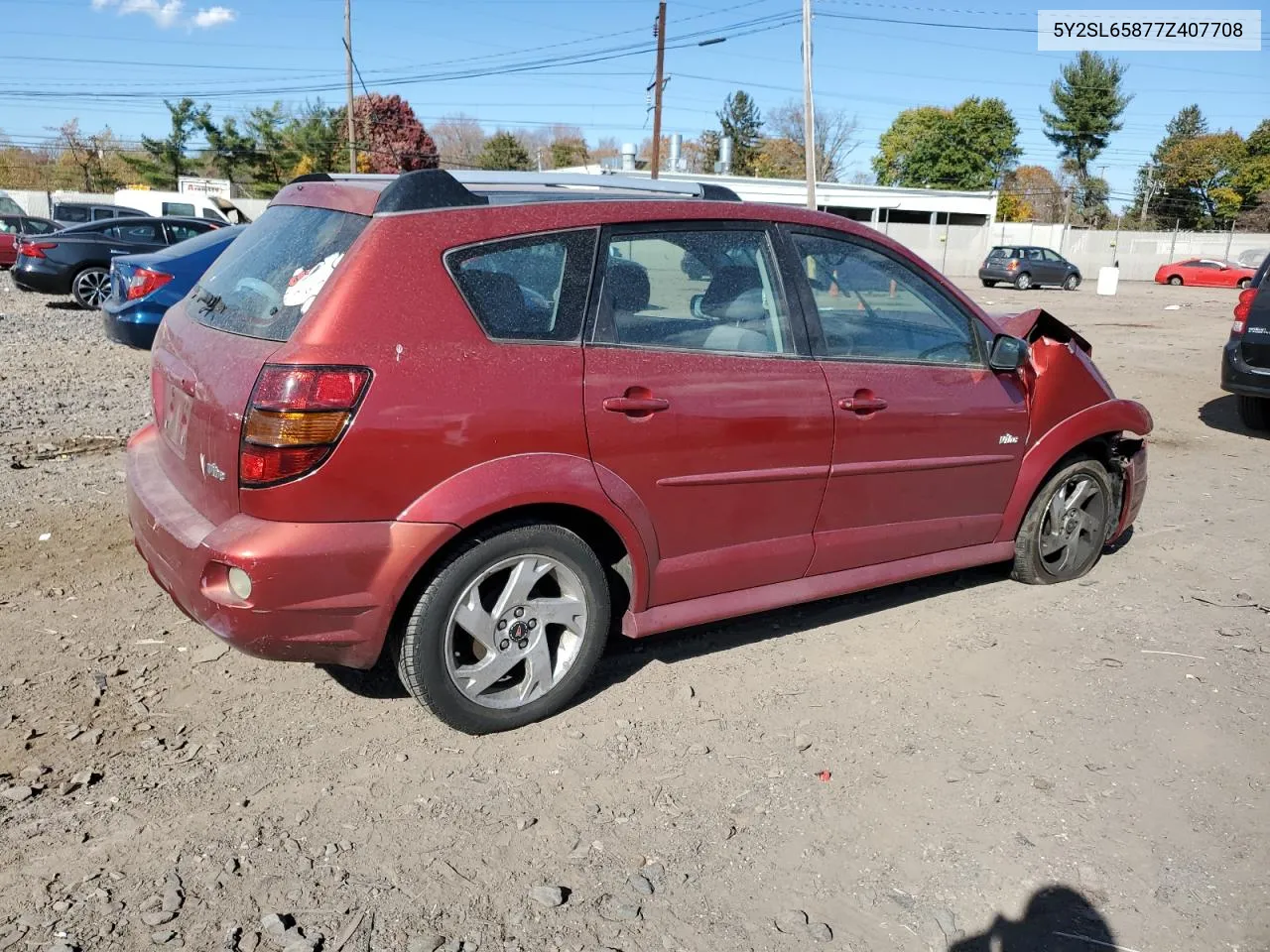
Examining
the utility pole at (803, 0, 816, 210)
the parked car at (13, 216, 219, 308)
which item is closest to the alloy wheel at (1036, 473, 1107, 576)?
the parked car at (13, 216, 219, 308)

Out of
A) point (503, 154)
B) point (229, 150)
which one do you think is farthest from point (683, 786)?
point (503, 154)

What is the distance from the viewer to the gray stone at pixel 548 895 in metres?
2.61

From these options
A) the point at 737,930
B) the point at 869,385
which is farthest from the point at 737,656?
the point at 737,930

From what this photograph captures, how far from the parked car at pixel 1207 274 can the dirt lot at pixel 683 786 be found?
135 feet

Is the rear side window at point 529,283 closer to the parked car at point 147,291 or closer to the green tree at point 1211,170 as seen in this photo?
the parked car at point 147,291

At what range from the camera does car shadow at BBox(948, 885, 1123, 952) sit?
2545 mm

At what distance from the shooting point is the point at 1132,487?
5223 mm

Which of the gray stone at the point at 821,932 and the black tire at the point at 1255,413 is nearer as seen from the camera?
the gray stone at the point at 821,932

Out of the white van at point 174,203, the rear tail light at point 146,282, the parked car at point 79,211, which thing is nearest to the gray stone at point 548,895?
the rear tail light at point 146,282

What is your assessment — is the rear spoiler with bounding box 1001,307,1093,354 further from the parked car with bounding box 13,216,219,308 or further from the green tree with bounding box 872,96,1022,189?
the green tree with bounding box 872,96,1022,189

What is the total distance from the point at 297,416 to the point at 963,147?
7737 cm

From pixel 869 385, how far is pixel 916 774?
1.47 meters

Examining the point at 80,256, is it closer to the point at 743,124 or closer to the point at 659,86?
the point at 659,86

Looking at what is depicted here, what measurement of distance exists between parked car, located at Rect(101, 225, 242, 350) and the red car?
5496 mm
